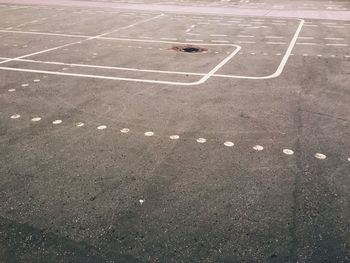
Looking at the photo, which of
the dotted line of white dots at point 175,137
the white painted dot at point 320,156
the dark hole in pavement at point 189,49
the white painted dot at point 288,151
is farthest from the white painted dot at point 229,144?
the dark hole in pavement at point 189,49

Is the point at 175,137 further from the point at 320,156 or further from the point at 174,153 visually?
the point at 320,156

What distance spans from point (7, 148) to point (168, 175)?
2.87 metres

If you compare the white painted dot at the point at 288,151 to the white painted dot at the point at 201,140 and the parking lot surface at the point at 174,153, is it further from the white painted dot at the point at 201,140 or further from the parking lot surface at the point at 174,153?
the white painted dot at the point at 201,140

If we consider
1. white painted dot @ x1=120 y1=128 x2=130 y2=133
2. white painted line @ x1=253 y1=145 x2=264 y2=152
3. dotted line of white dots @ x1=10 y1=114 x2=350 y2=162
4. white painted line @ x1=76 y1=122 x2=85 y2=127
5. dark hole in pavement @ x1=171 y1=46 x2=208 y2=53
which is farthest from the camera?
dark hole in pavement @ x1=171 y1=46 x2=208 y2=53

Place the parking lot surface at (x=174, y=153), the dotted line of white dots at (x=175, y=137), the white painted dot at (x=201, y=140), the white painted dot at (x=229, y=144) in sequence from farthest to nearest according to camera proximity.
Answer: the white painted dot at (x=201, y=140), the white painted dot at (x=229, y=144), the dotted line of white dots at (x=175, y=137), the parking lot surface at (x=174, y=153)

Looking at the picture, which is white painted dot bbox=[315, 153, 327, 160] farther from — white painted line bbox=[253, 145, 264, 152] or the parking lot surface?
white painted line bbox=[253, 145, 264, 152]

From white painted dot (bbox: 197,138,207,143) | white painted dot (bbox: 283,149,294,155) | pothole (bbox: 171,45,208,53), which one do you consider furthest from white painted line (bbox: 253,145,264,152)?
pothole (bbox: 171,45,208,53)

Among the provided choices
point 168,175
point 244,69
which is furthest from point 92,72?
point 168,175

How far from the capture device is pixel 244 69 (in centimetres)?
1076

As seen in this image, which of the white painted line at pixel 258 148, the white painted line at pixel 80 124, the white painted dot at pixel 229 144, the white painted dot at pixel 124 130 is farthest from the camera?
the white painted line at pixel 80 124

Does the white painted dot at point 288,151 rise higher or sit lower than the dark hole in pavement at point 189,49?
lower

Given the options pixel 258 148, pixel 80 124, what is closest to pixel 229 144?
pixel 258 148

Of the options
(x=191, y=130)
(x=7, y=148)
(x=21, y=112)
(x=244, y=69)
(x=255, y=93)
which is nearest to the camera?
(x=7, y=148)

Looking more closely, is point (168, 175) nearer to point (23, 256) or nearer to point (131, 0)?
point (23, 256)
